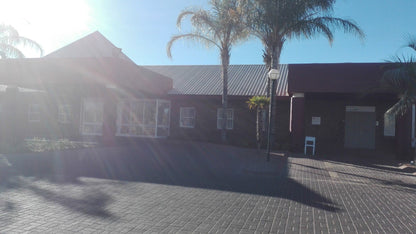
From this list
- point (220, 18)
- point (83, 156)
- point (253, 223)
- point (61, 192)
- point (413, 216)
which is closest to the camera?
point (253, 223)

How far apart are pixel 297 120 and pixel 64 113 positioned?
49.5 ft

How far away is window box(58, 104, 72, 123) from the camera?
2283 centimetres

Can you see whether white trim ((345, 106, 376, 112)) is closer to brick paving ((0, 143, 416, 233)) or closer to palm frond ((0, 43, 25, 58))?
brick paving ((0, 143, 416, 233))

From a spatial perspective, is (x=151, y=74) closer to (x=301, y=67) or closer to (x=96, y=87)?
(x=96, y=87)

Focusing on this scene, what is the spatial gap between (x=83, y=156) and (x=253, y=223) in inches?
325

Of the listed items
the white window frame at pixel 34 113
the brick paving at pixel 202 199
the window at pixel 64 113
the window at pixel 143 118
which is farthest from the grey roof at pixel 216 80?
the brick paving at pixel 202 199

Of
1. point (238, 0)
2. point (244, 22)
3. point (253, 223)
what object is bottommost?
point (253, 223)

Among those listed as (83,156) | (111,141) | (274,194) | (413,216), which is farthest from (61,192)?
(111,141)

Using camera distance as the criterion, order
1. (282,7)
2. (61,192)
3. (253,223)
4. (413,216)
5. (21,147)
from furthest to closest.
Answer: (282,7) → (21,147) → (61,192) → (413,216) → (253,223)

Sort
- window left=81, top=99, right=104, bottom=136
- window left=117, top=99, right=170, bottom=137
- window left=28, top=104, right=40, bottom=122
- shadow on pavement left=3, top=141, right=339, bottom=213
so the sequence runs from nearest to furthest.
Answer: shadow on pavement left=3, top=141, right=339, bottom=213, window left=117, top=99, right=170, bottom=137, window left=81, top=99, right=104, bottom=136, window left=28, top=104, right=40, bottom=122

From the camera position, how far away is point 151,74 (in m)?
19.5

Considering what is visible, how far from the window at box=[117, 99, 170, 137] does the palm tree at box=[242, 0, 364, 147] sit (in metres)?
7.68

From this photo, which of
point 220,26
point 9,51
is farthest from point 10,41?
point 220,26

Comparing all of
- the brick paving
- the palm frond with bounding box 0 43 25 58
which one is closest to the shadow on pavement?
the brick paving
